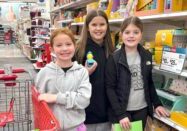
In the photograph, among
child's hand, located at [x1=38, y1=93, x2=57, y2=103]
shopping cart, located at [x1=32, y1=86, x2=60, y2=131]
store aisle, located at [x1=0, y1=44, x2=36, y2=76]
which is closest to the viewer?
shopping cart, located at [x1=32, y1=86, x2=60, y2=131]

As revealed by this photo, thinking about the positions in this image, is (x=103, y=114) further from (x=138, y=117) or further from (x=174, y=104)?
(x=174, y=104)

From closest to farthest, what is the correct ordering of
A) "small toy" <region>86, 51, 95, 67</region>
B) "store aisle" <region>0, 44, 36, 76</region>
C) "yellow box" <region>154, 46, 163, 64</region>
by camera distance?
"small toy" <region>86, 51, 95, 67</region> < "yellow box" <region>154, 46, 163, 64</region> < "store aisle" <region>0, 44, 36, 76</region>

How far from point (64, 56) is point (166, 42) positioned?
0.79m

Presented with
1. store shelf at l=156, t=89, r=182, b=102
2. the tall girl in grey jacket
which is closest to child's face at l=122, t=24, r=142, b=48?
the tall girl in grey jacket

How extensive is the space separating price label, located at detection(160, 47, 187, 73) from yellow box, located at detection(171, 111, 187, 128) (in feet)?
1.02

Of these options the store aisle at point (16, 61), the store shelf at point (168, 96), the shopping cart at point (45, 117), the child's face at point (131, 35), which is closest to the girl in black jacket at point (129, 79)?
the child's face at point (131, 35)

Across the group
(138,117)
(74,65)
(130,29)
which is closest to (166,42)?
(130,29)

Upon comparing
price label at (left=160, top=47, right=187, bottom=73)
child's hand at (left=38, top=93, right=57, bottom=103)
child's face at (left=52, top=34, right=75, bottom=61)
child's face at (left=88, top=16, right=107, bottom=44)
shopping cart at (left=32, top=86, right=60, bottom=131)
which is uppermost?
child's face at (left=88, top=16, right=107, bottom=44)

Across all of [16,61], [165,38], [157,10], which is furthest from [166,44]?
[16,61]

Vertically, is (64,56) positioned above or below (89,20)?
below

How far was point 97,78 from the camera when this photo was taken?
80.4 inches

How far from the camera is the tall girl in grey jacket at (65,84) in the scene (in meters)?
1.73

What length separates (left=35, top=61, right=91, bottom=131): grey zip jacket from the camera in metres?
1.72

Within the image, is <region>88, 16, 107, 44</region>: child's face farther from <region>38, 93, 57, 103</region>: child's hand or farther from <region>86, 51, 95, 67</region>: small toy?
<region>38, 93, 57, 103</region>: child's hand
